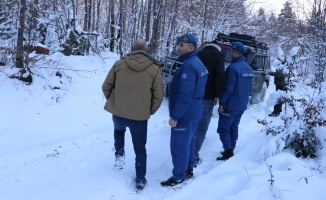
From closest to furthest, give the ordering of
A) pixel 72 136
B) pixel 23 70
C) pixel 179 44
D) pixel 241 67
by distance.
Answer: pixel 179 44
pixel 241 67
pixel 72 136
pixel 23 70

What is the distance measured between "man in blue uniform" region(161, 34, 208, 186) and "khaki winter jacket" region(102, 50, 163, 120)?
268 millimetres

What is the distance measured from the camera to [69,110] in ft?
23.6

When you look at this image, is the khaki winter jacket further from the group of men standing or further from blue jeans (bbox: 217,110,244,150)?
blue jeans (bbox: 217,110,244,150)

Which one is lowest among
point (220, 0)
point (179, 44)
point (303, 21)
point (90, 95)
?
point (90, 95)

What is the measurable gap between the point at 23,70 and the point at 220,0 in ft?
43.1

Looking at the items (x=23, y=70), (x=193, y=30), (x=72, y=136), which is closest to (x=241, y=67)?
(x=72, y=136)

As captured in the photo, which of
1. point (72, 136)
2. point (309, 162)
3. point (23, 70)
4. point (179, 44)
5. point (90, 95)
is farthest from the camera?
point (90, 95)

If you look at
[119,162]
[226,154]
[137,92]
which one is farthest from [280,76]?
[119,162]

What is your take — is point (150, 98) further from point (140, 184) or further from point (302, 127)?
point (302, 127)

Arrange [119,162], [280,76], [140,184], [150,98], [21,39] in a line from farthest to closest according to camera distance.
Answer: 1. [21,39]
2. [280,76]
3. [119,162]
4. [140,184]
5. [150,98]

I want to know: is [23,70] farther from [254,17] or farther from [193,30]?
[254,17]

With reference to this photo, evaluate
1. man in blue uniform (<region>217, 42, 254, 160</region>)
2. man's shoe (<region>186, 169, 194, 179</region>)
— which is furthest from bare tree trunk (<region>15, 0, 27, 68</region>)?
man's shoe (<region>186, 169, 194, 179</region>)

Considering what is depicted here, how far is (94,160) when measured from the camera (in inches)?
184

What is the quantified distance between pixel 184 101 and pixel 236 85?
5.12ft
